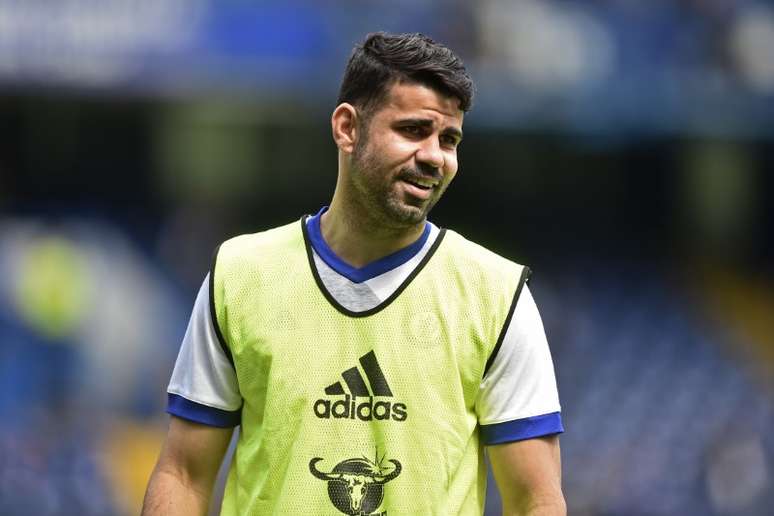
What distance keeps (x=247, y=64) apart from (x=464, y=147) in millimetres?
4011

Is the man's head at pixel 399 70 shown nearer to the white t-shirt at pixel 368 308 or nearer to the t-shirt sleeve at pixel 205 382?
the white t-shirt at pixel 368 308

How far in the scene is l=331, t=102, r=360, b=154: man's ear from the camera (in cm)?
356

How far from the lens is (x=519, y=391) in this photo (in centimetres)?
346

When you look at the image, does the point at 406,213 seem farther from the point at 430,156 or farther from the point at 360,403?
the point at 360,403

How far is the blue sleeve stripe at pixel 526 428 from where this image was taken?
11.3ft

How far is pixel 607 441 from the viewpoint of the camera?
49.1ft

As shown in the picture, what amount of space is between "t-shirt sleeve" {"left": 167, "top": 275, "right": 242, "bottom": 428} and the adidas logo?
0.80 ft

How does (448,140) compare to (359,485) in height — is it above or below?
above

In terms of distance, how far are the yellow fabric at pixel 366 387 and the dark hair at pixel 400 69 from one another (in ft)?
1.34

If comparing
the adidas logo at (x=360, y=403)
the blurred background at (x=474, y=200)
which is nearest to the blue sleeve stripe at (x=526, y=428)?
the adidas logo at (x=360, y=403)

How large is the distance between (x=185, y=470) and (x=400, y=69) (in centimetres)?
108

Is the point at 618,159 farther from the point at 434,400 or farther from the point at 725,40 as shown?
the point at 434,400

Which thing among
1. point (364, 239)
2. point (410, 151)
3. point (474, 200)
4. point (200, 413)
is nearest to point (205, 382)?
point (200, 413)

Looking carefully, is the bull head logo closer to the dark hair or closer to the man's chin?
the man's chin
